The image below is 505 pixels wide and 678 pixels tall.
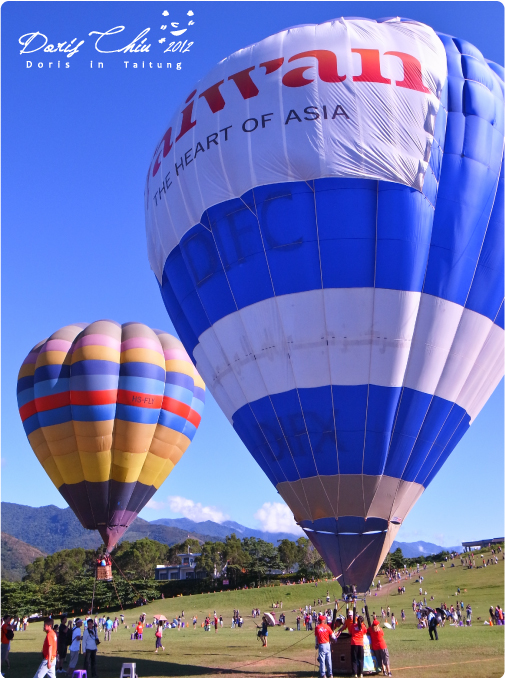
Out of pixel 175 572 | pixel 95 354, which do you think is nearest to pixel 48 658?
pixel 95 354

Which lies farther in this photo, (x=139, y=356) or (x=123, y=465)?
(x=139, y=356)

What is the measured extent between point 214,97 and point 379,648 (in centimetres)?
1196

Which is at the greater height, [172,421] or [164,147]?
[164,147]

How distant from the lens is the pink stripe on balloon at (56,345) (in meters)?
29.3

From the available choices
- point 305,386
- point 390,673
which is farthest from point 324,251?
point 390,673

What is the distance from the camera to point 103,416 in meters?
27.9

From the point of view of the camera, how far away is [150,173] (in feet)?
58.0

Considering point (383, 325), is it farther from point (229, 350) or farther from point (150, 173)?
point (150, 173)

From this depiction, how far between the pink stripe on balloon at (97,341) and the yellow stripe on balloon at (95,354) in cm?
18

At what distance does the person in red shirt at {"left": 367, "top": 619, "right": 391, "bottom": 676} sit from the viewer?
37.0 feet

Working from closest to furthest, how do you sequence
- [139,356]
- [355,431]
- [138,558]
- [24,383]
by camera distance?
[355,431]
[139,356]
[24,383]
[138,558]

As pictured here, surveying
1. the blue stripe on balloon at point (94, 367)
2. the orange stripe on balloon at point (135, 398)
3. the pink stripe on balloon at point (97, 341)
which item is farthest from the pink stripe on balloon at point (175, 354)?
the blue stripe on balloon at point (94, 367)

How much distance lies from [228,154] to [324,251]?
126 inches

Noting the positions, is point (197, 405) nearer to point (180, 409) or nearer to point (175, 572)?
point (180, 409)
